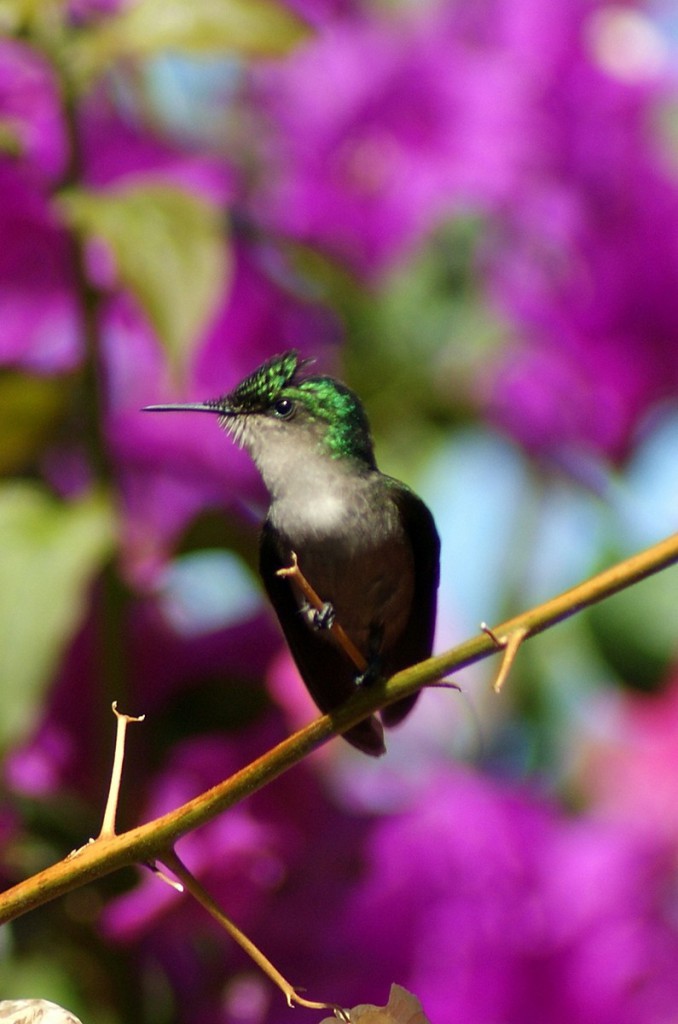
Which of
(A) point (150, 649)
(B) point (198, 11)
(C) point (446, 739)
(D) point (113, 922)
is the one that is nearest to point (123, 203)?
(B) point (198, 11)

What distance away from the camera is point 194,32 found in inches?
36.8

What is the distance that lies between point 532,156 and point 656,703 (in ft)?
1.48

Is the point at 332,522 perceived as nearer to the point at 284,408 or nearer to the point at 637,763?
the point at 284,408

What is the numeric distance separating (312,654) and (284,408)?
0.14 m

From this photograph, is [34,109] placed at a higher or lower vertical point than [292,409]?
higher

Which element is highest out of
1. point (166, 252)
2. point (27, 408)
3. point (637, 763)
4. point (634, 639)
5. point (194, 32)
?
point (194, 32)

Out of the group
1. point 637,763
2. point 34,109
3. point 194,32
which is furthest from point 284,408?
point 637,763

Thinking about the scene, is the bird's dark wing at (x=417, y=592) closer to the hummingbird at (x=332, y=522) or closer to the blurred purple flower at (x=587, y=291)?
the hummingbird at (x=332, y=522)

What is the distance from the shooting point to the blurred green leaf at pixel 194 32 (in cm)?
93

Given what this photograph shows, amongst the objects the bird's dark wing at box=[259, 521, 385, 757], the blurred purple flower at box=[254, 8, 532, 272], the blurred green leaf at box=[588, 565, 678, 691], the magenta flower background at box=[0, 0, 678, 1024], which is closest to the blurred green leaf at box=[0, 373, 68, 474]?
the magenta flower background at box=[0, 0, 678, 1024]

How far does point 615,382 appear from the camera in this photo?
1.21m

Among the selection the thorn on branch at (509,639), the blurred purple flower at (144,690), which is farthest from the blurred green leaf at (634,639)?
the thorn on branch at (509,639)

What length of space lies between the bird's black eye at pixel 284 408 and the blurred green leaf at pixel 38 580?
0.48ft

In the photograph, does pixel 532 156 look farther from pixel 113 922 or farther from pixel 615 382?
pixel 113 922
